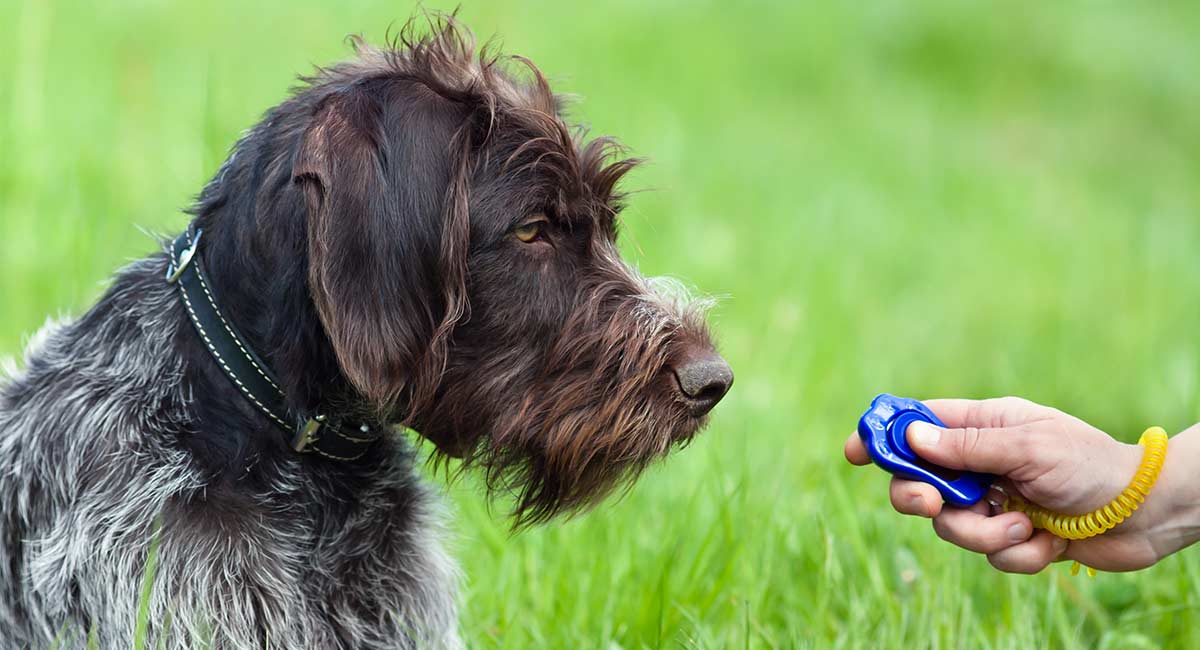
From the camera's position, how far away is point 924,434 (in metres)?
3.12

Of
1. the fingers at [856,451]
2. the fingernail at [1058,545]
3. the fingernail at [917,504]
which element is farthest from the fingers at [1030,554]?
the fingers at [856,451]

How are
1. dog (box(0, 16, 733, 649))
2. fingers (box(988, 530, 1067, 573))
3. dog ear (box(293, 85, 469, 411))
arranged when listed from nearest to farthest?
dog ear (box(293, 85, 469, 411))
dog (box(0, 16, 733, 649))
fingers (box(988, 530, 1067, 573))

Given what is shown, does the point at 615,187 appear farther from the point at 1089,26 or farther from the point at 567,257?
the point at 1089,26

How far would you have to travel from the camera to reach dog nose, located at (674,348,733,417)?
3305 mm

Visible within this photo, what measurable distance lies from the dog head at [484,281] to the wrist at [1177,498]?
1117mm

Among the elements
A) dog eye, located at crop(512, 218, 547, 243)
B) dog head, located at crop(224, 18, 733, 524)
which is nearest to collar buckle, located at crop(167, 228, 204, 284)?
dog head, located at crop(224, 18, 733, 524)

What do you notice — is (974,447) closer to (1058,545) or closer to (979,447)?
(979,447)

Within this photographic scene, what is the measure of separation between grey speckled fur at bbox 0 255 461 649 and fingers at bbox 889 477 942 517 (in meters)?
1.30

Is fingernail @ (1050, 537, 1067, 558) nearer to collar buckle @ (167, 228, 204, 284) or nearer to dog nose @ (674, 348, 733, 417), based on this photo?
dog nose @ (674, 348, 733, 417)

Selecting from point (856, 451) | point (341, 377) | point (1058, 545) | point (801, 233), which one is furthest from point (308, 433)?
point (801, 233)

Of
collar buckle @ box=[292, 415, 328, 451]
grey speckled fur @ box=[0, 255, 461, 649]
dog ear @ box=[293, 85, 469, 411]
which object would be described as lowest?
grey speckled fur @ box=[0, 255, 461, 649]

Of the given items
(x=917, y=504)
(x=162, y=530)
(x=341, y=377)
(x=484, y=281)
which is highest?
(x=917, y=504)

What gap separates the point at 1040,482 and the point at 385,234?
66.2 inches

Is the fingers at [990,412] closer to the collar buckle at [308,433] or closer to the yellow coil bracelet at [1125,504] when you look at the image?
the yellow coil bracelet at [1125,504]
